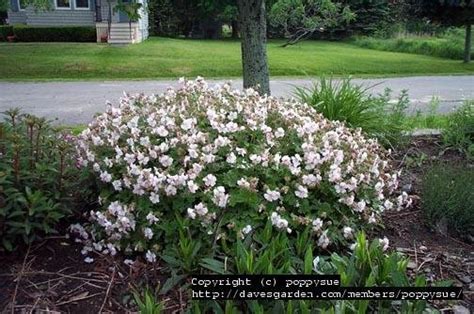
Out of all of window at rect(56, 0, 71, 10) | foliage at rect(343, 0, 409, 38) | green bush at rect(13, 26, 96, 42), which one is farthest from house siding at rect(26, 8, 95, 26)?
foliage at rect(343, 0, 409, 38)

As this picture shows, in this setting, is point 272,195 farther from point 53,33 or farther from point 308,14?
point 53,33

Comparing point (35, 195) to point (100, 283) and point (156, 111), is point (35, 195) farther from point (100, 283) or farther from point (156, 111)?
point (156, 111)

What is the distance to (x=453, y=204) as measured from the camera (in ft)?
10.5

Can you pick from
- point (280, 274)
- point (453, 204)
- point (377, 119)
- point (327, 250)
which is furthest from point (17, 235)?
point (377, 119)

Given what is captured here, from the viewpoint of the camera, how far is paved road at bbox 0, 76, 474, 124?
9.09 metres

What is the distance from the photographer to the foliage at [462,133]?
4695 millimetres

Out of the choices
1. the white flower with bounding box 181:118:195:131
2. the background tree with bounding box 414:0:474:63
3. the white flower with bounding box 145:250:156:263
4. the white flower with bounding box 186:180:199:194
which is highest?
the background tree with bounding box 414:0:474:63

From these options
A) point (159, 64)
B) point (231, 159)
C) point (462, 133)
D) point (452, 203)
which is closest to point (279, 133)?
point (231, 159)

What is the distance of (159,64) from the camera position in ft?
50.5

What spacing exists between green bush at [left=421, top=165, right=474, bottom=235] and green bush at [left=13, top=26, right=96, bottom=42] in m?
22.4

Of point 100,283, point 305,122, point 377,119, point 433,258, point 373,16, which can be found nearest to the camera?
point 100,283

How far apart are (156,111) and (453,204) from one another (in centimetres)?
195

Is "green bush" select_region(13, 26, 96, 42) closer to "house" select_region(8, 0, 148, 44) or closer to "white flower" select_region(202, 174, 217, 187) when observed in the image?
"house" select_region(8, 0, 148, 44)

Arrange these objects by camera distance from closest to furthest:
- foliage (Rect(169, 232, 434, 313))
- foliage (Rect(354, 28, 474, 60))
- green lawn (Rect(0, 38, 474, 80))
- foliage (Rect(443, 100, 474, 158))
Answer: foliage (Rect(169, 232, 434, 313)) → foliage (Rect(443, 100, 474, 158)) → green lawn (Rect(0, 38, 474, 80)) → foliage (Rect(354, 28, 474, 60))
